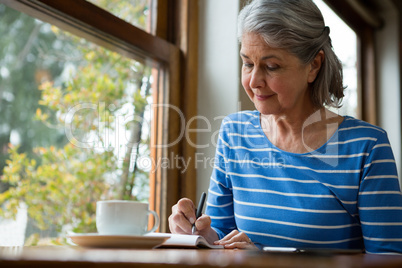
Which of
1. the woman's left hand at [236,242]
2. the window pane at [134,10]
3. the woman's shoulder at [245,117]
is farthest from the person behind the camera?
the window pane at [134,10]

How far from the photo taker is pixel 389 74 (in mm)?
3443

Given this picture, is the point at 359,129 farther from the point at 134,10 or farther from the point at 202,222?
the point at 134,10

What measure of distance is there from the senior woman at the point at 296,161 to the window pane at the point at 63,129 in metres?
0.39

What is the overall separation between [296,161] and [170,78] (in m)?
0.70

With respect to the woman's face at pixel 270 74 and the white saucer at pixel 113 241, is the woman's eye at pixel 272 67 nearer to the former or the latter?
the woman's face at pixel 270 74

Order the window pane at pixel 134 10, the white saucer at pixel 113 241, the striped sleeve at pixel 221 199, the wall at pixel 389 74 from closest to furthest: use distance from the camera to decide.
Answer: the white saucer at pixel 113 241, the striped sleeve at pixel 221 199, the window pane at pixel 134 10, the wall at pixel 389 74

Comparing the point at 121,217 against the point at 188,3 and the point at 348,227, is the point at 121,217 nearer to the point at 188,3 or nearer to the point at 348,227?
the point at 348,227

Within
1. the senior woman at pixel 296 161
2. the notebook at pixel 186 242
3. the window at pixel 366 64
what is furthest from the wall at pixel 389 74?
the notebook at pixel 186 242

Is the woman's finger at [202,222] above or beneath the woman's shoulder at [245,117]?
beneath

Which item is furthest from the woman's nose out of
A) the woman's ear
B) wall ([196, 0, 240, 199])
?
wall ([196, 0, 240, 199])

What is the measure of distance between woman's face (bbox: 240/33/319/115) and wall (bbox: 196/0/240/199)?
0.44 metres

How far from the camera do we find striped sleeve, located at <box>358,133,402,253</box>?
1.13m

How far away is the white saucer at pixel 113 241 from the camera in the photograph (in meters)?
0.74

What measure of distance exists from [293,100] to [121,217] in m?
0.72
